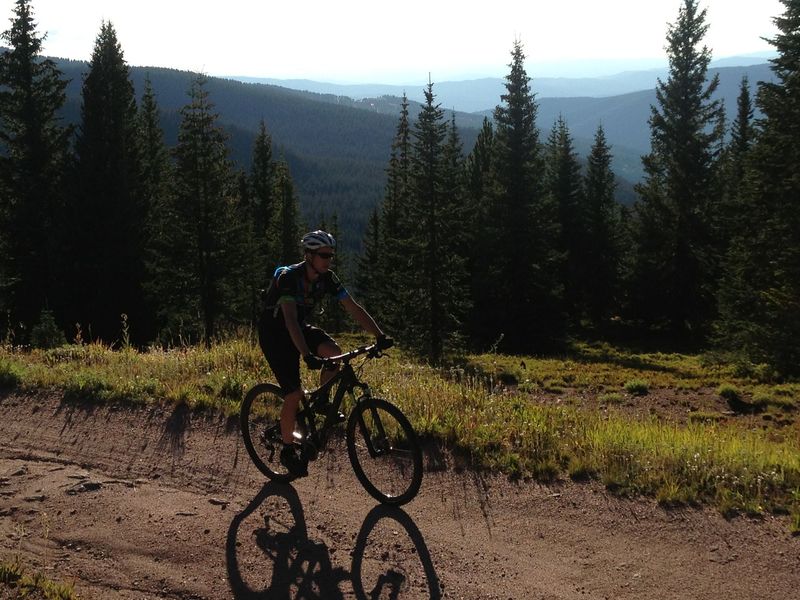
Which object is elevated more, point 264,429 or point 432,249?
point 264,429

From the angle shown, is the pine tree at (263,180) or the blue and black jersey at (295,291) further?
the pine tree at (263,180)

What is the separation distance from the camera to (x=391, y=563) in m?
5.17

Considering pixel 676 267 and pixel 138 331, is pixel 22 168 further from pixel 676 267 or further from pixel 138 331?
pixel 676 267

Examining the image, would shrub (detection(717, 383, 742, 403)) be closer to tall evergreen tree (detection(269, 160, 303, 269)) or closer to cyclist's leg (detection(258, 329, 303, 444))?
cyclist's leg (detection(258, 329, 303, 444))

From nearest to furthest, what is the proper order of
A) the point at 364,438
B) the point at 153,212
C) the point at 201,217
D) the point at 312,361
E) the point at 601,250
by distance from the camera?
the point at 312,361, the point at 364,438, the point at 201,217, the point at 153,212, the point at 601,250

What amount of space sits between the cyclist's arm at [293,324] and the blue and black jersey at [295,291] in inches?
2.2

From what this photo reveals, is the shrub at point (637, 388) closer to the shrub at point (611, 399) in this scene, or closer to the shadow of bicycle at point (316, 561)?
the shrub at point (611, 399)

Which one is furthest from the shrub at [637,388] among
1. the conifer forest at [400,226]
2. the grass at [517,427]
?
the conifer forest at [400,226]

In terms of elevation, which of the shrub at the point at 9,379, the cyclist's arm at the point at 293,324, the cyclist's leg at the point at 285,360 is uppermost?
the cyclist's arm at the point at 293,324

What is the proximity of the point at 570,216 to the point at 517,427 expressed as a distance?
42933 millimetres

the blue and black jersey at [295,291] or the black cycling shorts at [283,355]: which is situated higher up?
the blue and black jersey at [295,291]

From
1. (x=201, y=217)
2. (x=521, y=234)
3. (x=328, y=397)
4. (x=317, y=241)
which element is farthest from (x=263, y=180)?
(x=317, y=241)

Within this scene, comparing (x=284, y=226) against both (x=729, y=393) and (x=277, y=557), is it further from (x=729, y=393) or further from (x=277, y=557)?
(x=277, y=557)

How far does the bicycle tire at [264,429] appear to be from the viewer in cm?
679
